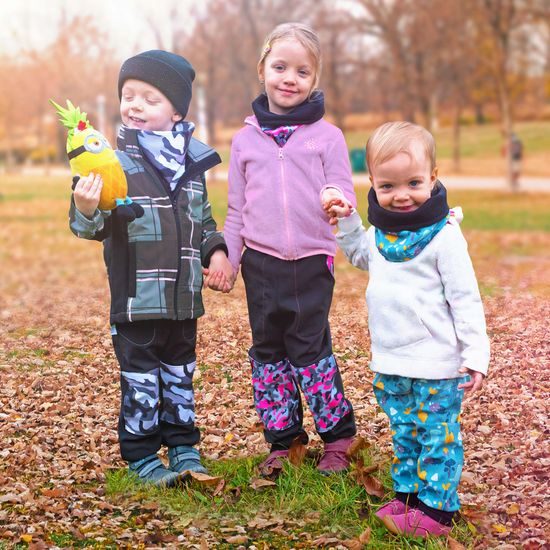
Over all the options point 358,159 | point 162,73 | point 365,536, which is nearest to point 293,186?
point 162,73

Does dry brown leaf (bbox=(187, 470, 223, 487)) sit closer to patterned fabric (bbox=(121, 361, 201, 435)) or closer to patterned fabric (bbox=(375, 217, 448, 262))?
patterned fabric (bbox=(121, 361, 201, 435))

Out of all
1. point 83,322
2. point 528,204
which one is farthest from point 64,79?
point 83,322

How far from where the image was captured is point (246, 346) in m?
5.65

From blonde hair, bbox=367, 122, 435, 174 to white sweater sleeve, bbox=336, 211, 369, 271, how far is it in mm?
250

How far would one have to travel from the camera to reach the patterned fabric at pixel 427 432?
124 inches

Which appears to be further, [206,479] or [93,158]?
[206,479]

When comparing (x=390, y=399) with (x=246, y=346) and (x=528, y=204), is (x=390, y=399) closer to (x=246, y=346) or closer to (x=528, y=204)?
(x=246, y=346)

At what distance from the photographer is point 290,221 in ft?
11.9

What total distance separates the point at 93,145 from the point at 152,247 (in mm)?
477

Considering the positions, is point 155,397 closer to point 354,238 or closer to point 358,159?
point 354,238

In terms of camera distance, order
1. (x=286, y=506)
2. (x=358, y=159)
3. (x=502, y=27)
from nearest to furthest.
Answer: (x=286, y=506) < (x=502, y=27) < (x=358, y=159)

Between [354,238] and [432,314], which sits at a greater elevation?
[354,238]

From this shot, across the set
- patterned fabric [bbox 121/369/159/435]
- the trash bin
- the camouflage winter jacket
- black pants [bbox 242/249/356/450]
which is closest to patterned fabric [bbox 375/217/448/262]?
black pants [bbox 242/249/356/450]

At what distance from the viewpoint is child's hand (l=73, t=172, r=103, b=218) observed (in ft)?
11.1
